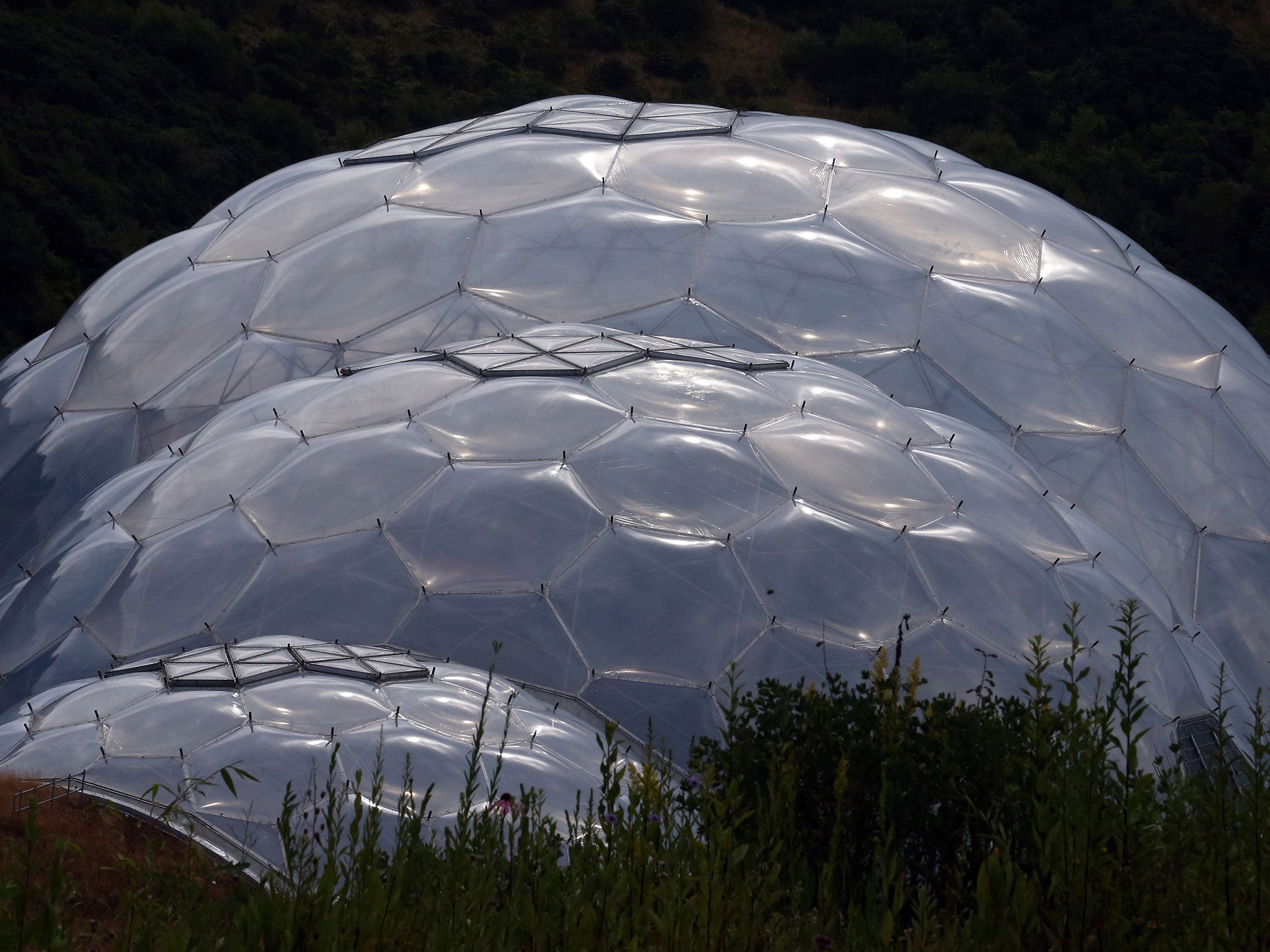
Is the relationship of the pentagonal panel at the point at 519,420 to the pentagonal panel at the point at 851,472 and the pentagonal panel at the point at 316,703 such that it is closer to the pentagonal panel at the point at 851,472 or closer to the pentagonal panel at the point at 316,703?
the pentagonal panel at the point at 851,472

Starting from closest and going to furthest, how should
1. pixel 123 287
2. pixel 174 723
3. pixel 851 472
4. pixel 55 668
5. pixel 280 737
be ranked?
1. pixel 280 737
2. pixel 174 723
3. pixel 55 668
4. pixel 851 472
5. pixel 123 287

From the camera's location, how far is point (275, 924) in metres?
2.75

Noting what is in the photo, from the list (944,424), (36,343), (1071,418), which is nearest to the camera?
(944,424)

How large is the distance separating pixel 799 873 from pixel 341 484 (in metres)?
5.10

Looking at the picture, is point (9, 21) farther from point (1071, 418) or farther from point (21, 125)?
point (1071, 418)

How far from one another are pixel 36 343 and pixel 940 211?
10.5 meters

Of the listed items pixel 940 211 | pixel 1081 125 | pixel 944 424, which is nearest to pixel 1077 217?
pixel 940 211

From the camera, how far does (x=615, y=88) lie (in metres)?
45.4

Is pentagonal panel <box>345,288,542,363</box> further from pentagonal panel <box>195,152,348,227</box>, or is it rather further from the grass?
the grass

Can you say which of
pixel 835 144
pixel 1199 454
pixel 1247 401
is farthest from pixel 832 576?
pixel 835 144

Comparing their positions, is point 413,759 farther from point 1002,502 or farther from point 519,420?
point 1002,502

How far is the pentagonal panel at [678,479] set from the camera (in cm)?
791

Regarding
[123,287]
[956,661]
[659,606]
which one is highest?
[659,606]

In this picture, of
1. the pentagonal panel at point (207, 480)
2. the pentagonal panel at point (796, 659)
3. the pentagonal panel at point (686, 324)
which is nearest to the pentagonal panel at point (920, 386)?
the pentagonal panel at point (686, 324)
